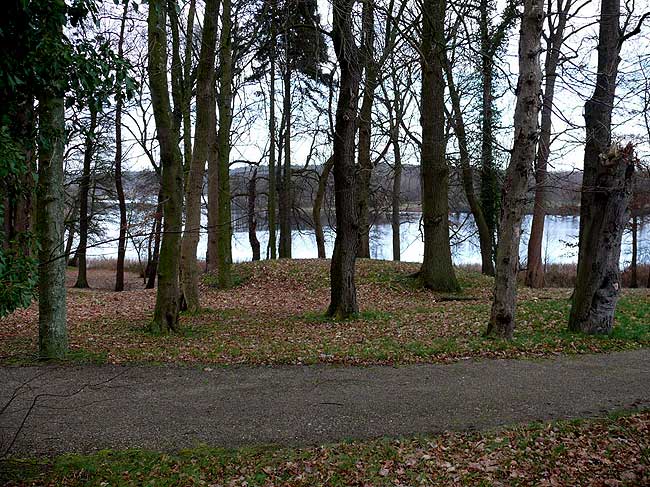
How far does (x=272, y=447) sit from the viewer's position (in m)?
5.25

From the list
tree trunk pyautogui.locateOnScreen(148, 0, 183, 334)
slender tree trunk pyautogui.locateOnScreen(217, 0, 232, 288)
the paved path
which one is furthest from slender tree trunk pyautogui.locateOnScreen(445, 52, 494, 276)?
the paved path

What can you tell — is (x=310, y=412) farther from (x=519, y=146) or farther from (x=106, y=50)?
(x=519, y=146)

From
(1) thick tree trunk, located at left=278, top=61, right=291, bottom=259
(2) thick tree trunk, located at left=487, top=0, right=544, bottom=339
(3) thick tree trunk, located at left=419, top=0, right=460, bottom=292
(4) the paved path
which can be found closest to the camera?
(4) the paved path

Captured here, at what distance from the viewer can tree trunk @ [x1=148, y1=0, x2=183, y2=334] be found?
9.73m

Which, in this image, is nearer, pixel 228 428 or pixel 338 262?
pixel 228 428

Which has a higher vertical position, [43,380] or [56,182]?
[56,182]

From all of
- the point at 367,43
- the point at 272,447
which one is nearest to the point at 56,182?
the point at 272,447

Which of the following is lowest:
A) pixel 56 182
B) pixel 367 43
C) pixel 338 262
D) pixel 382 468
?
pixel 382 468

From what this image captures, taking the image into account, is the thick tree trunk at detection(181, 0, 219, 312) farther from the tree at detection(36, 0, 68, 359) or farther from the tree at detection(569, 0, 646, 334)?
the tree at detection(569, 0, 646, 334)

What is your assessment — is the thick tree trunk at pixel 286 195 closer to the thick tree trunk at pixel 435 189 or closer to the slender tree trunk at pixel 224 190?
the slender tree trunk at pixel 224 190

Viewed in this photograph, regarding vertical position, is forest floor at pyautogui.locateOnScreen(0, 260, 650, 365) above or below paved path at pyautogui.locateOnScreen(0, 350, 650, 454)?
above

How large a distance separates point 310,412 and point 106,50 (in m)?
4.11

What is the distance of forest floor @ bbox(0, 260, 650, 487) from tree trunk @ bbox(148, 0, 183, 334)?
64 cm

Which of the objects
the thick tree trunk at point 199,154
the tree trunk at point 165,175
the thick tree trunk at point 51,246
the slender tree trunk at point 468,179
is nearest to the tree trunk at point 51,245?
the thick tree trunk at point 51,246
